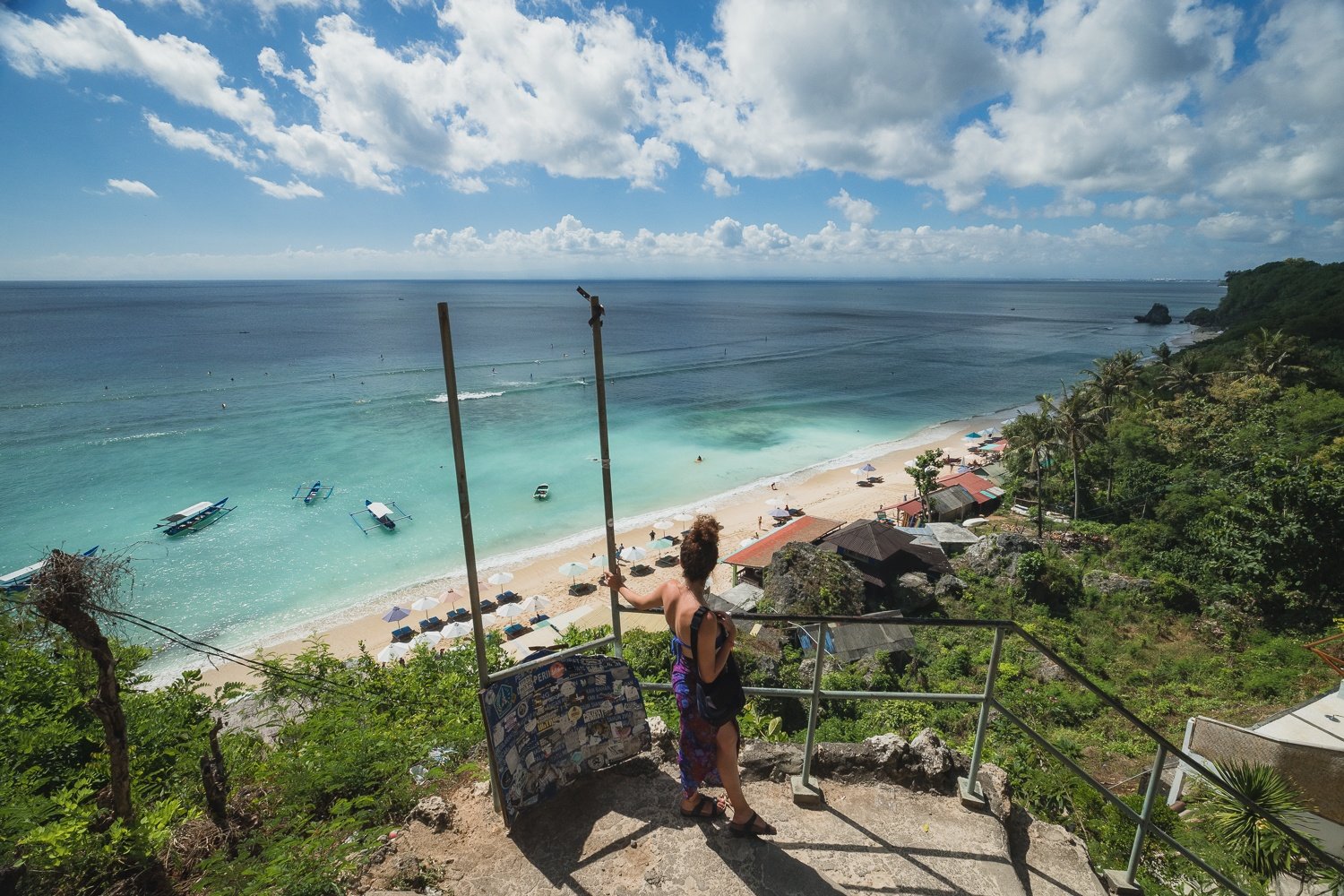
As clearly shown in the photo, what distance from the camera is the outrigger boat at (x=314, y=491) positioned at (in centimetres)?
3118

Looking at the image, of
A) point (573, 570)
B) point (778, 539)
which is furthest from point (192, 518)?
point (778, 539)

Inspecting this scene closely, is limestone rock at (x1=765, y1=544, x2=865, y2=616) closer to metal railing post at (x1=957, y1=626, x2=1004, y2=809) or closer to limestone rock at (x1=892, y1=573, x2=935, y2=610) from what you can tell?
limestone rock at (x1=892, y1=573, x2=935, y2=610)

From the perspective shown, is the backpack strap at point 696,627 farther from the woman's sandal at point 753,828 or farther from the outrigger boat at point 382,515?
the outrigger boat at point 382,515

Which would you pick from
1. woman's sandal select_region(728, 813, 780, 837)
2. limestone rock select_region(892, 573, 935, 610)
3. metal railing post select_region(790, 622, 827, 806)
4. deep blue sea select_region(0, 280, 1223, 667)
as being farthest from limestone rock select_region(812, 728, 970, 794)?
deep blue sea select_region(0, 280, 1223, 667)

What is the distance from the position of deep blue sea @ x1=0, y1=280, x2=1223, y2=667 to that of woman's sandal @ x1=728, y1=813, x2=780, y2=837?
16.7m

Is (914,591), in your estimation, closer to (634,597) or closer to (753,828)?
(753,828)

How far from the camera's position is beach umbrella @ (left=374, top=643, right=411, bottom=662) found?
1722 centimetres

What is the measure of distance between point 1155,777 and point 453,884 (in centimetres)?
346

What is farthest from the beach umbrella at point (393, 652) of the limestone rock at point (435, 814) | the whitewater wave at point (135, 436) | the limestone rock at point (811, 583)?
the whitewater wave at point (135, 436)

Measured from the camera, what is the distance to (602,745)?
367cm

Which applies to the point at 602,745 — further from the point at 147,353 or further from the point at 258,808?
the point at 147,353

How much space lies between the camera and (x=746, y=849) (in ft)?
10.4

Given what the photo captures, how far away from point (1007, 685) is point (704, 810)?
12.9 metres

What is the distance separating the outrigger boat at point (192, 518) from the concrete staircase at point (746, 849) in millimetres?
31844
